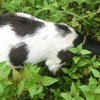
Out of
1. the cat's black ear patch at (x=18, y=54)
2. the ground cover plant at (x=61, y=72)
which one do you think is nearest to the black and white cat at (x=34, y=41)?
the cat's black ear patch at (x=18, y=54)

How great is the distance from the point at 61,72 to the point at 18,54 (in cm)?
66

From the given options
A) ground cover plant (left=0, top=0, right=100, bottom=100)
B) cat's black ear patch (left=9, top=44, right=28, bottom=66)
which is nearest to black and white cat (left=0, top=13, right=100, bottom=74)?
cat's black ear patch (left=9, top=44, right=28, bottom=66)

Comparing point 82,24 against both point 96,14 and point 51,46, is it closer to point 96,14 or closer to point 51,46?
point 96,14

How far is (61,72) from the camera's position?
3.24m

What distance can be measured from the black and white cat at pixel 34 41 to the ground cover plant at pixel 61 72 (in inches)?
4.6

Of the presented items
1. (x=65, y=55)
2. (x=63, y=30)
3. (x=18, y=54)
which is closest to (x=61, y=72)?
(x=65, y=55)

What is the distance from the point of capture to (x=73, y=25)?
321 cm

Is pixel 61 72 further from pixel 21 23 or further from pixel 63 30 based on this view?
pixel 21 23

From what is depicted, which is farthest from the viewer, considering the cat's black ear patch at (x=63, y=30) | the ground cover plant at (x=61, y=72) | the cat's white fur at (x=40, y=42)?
the cat's black ear patch at (x=63, y=30)

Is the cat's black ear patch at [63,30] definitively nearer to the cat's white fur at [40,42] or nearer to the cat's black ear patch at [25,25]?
the cat's white fur at [40,42]

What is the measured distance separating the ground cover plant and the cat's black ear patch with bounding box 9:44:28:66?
4.5 inches

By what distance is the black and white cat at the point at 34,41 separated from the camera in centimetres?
272

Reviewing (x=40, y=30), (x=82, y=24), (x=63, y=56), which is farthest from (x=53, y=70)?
(x=82, y=24)

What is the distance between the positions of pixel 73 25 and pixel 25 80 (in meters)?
1.05
